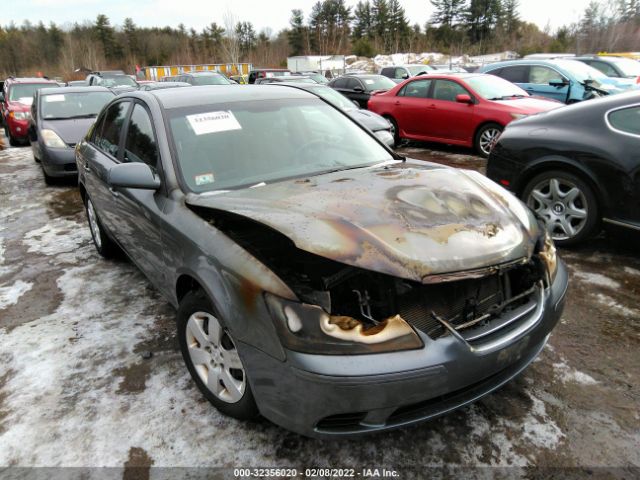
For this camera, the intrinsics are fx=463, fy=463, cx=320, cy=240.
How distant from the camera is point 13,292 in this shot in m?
4.04

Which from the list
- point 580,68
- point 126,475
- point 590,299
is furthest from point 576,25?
point 126,475

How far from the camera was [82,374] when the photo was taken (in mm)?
2840

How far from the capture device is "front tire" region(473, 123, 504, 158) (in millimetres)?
8227

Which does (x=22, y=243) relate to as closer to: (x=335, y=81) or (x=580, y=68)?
(x=335, y=81)

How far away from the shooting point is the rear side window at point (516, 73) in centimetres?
1107

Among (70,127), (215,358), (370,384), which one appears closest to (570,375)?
(370,384)

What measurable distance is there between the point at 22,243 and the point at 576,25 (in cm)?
4899

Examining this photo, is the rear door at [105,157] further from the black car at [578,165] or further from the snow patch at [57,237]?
the black car at [578,165]

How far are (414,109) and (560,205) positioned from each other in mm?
5745

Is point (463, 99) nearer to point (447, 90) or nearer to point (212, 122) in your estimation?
point (447, 90)

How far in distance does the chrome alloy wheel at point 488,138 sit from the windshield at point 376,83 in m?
5.23

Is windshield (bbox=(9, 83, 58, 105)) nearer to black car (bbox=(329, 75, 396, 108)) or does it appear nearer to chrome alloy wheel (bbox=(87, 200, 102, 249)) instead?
black car (bbox=(329, 75, 396, 108))

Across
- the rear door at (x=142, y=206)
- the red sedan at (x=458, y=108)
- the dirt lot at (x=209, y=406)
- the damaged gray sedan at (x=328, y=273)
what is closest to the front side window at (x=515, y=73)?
the red sedan at (x=458, y=108)

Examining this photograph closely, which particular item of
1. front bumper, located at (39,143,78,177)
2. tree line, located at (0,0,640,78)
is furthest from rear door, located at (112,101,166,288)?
tree line, located at (0,0,640,78)
